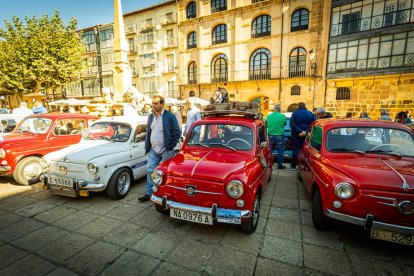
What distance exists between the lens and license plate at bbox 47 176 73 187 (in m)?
4.20

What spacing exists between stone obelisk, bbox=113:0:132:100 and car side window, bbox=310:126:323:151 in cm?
1248

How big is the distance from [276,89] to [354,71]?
21.1 feet

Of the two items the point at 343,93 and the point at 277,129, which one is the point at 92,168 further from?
the point at 343,93

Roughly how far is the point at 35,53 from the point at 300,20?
2344 cm

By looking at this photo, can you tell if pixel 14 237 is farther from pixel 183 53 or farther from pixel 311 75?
pixel 183 53

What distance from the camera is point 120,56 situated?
13.5 metres

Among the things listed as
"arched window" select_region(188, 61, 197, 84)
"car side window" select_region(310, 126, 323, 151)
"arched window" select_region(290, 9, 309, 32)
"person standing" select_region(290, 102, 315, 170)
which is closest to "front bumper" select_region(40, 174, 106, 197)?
"car side window" select_region(310, 126, 323, 151)

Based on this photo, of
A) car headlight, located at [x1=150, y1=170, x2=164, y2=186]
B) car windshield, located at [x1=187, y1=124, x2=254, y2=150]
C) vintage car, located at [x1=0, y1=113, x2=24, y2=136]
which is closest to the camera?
car headlight, located at [x1=150, y1=170, x2=164, y2=186]

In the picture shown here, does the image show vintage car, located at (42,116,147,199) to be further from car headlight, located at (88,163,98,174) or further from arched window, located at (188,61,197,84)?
arched window, located at (188,61,197,84)

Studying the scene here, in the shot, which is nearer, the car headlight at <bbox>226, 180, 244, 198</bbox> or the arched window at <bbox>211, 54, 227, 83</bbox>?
the car headlight at <bbox>226, 180, 244, 198</bbox>

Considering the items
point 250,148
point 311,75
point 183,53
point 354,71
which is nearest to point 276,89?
point 311,75

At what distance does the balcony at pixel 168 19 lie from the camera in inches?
1036

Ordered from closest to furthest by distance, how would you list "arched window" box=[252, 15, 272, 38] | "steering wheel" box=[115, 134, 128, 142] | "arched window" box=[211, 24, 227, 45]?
"steering wheel" box=[115, 134, 128, 142], "arched window" box=[252, 15, 272, 38], "arched window" box=[211, 24, 227, 45]

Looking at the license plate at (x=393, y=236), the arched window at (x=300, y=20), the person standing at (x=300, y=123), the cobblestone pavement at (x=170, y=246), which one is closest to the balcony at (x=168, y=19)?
the arched window at (x=300, y=20)
